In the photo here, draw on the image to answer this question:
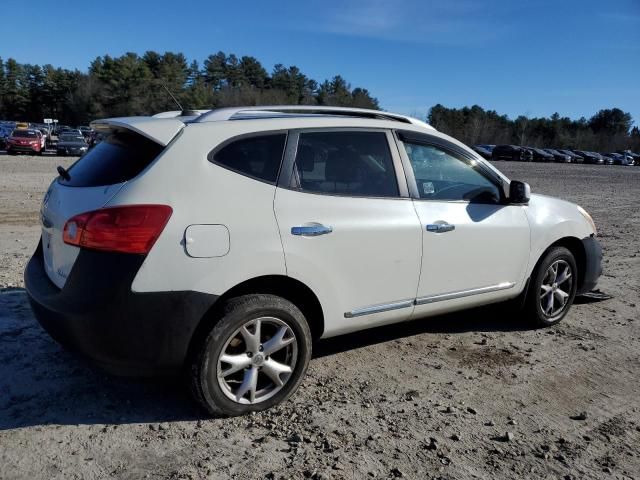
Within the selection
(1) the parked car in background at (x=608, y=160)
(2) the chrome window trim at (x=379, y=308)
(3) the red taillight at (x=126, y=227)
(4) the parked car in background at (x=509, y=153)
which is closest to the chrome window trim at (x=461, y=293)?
(2) the chrome window trim at (x=379, y=308)

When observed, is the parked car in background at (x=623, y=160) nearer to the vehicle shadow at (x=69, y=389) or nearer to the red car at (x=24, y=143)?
the red car at (x=24, y=143)

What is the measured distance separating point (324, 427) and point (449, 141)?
236 cm

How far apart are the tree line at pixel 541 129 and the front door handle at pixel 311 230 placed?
102230 mm

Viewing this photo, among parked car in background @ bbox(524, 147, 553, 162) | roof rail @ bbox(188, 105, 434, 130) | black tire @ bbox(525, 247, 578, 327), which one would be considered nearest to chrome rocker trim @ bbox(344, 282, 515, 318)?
black tire @ bbox(525, 247, 578, 327)

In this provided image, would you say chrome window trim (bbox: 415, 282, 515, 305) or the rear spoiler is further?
chrome window trim (bbox: 415, 282, 515, 305)

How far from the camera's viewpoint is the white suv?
3.01 m

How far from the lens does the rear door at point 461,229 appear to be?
410cm

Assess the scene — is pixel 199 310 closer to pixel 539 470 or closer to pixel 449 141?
pixel 539 470

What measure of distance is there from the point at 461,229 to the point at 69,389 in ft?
9.57

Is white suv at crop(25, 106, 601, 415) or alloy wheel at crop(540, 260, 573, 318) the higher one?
white suv at crop(25, 106, 601, 415)

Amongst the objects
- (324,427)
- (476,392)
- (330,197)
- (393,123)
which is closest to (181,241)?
(330,197)

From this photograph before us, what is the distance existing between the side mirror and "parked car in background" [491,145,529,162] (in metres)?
61.4

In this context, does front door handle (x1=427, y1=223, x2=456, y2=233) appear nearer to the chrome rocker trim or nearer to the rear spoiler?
the chrome rocker trim

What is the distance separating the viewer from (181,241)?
9.91ft
